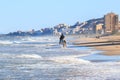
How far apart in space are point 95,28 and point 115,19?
14.2 metres

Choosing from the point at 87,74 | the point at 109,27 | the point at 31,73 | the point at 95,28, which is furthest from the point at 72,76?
the point at 95,28

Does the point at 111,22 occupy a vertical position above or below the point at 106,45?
above

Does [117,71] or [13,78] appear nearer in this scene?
[13,78]

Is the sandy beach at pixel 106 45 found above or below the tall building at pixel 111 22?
below

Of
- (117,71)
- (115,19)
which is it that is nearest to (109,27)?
(115,19)

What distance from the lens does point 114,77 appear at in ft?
49.3

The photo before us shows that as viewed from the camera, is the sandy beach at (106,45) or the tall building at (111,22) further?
the tall building at (111,22)

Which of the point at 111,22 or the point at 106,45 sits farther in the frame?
the point at 111,22

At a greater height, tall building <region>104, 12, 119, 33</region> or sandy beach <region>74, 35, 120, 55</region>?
tall building <region>104, 12, 119, 33</region>

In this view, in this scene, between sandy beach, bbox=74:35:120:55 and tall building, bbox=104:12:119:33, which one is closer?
sandy beach, bbox=74:35:120:55

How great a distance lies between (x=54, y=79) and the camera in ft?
48.8

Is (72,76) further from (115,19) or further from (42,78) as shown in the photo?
(115,19)

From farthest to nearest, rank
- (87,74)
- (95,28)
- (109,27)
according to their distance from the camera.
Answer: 1. (95,28)
2. (109,27)
3. (87,74)

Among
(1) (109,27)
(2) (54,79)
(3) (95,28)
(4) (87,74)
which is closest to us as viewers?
(2) (54,79)
